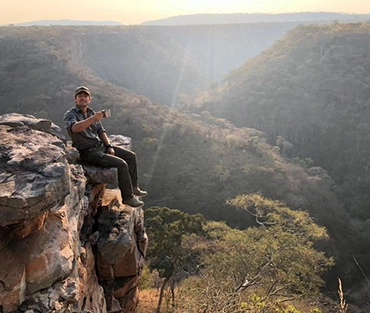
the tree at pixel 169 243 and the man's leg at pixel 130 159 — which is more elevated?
the man's leg at pixel 130 159

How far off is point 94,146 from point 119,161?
463 mm

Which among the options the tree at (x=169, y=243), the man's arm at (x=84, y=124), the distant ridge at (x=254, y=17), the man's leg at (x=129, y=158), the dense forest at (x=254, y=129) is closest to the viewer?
the man's arm at (x=84, y=124)

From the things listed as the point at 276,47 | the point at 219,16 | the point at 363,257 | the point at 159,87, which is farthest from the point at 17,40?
the point at 219,16

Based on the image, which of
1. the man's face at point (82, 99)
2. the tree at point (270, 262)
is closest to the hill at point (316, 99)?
the tree at point (270, 262)

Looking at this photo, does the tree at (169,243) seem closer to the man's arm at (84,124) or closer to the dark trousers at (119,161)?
the dark trousers at (119,161)

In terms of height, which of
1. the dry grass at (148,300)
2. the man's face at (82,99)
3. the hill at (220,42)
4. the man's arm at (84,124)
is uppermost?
the man's face at (82,99)

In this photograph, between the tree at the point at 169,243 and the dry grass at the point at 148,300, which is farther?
the tree at the point at 169,243

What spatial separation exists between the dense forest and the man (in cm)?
647

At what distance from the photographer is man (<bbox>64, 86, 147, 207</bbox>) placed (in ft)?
17.4

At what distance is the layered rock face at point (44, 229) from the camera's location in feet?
11.9

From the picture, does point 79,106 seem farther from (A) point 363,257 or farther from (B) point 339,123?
(B) point 339,123

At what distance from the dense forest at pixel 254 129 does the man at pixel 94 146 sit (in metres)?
6.47

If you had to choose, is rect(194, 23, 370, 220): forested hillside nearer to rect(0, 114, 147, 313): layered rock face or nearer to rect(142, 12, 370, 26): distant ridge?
rect(0, 114, 147, 313): layered rock face

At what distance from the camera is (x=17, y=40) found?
5512 centimetres
